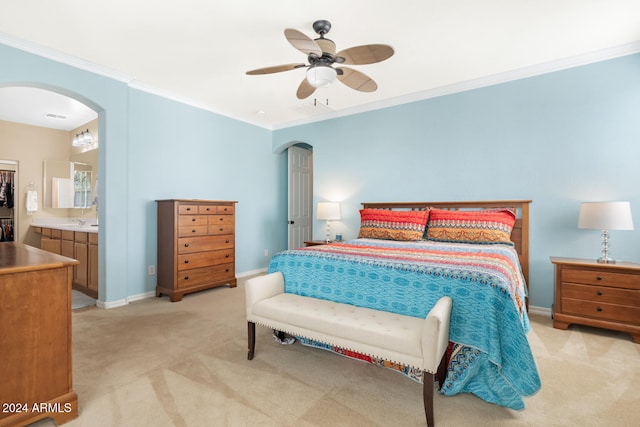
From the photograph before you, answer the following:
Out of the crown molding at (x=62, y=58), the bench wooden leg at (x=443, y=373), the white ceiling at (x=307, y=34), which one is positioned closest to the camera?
the bench wooden leg at (x=443, y=373)

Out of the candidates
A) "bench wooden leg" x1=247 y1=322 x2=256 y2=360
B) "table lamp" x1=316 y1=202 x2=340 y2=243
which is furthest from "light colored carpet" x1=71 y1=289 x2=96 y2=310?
"table lamp" x1=316 y1=202 x2=340 y2=243

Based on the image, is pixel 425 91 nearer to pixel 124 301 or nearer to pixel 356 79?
pixel 356 79

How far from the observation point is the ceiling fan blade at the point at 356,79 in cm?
268

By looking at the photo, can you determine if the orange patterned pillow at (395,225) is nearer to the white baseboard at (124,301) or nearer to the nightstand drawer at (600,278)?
the nightstand drawer at (600,278)

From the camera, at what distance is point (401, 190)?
4297mm

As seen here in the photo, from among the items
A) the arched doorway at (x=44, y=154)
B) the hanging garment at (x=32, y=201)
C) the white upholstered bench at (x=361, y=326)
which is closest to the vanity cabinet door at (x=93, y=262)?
the arched doorway at (x=44, y=154)

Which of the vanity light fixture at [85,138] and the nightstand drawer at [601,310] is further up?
the vanity light fixture at [85,138]

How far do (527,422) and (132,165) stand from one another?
14.2 ft

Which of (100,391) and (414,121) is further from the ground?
(414,121)

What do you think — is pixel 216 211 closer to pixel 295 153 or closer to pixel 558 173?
pixel 295 153

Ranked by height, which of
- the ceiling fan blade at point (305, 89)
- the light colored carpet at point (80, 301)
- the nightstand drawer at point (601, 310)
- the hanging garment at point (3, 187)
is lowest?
the light colored carpet at point (80, 301)

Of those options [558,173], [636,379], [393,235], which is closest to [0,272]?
[393,235]

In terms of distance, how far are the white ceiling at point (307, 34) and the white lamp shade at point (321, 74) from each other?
40 cm

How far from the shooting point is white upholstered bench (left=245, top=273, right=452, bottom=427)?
5.21 feet
